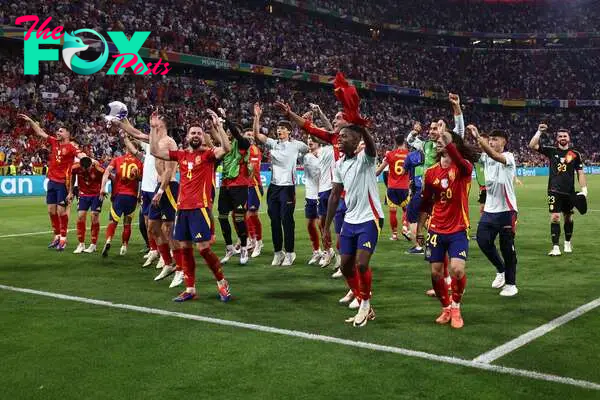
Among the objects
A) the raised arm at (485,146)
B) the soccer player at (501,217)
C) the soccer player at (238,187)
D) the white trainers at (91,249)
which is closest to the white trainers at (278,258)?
the soccer player at (238,187)

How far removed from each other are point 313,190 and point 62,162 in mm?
5380

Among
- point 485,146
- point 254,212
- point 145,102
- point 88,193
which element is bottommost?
point 254,212

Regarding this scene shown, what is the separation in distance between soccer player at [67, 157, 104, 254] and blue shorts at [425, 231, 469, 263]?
755cm

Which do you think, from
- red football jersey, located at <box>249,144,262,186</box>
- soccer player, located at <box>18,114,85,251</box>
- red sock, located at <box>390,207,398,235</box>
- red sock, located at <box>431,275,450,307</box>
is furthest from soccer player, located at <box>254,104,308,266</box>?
soccer player, located at <box>18,114,85,251</box>

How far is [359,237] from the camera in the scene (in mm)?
6418

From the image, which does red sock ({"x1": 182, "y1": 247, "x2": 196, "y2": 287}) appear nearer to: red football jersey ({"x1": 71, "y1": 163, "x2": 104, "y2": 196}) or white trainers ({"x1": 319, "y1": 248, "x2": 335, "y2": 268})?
white trainers ({"x1": 319, "y1": 248, "x2": 335, "y2": 268})

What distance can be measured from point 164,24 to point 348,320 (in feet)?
127

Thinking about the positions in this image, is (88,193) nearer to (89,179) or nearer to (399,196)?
(89,179)

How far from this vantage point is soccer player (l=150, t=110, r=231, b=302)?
7.40 meters

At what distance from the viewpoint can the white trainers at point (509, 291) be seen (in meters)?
7.91

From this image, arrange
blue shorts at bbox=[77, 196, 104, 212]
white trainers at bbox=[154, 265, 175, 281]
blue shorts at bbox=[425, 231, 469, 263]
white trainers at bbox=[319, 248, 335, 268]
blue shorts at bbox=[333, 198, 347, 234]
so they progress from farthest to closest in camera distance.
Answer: blue shorts at bbox=[77, 196, 104, 212] → white trainers at bbox=[319, 248, 335, 268] → white trainers at bbox=[154, 265, 175, 281] → blue shorts at bbox=[333, 198, 347, 234] → blue shorts at bbox=[425, 231, 469, 263]

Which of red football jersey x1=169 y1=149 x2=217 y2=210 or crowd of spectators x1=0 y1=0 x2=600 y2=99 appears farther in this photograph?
crowd of spectators x1=0 y1=0 x2=600 y2=99

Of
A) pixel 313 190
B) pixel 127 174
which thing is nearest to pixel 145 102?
pixel 127 174

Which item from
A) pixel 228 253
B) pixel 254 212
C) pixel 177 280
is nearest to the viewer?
pixel 177 280
